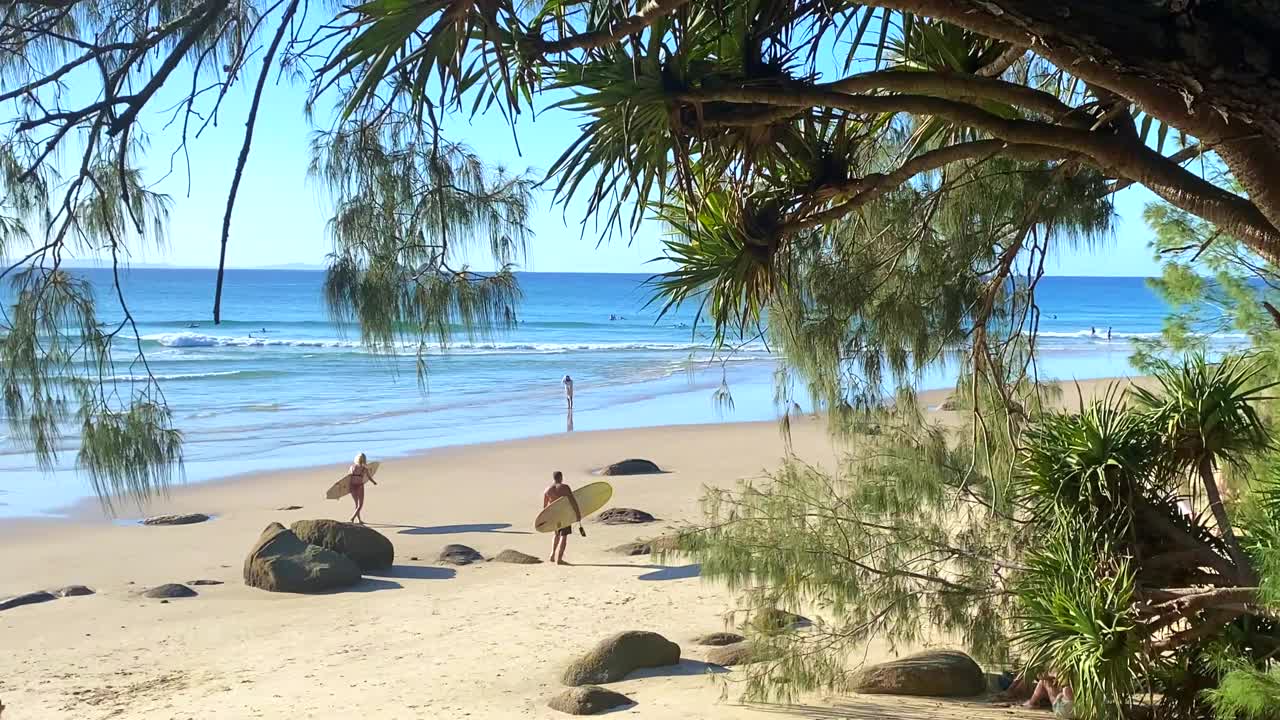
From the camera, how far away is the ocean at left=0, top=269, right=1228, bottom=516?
70.6ft

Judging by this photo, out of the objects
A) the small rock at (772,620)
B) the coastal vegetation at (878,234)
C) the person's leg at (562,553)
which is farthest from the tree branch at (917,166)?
the person's leg at (562,553)

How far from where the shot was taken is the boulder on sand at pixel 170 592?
1241 cm

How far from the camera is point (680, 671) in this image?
366 inches

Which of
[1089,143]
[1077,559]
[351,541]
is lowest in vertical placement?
[351,541]

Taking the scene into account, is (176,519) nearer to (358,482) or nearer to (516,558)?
(358,482)

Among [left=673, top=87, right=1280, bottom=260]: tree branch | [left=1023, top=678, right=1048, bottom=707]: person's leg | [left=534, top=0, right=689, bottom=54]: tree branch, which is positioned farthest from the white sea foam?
[left=534, top=0, right=689, bottom=54]: tree branch

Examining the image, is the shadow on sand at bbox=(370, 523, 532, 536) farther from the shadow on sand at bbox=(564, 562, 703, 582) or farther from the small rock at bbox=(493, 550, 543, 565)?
the shadow on sand at bbox=(564, 562, 703, 582)

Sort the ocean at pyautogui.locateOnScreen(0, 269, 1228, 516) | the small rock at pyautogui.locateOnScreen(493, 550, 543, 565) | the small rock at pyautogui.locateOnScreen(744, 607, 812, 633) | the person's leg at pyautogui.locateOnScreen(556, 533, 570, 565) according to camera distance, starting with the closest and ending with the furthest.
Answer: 1. the small rock at pyautogui.locateOnScreen(744, 607, 812, 633)
2. the person's leg at pyautogui.locateOnScreen(556, 533, 570, 565)
3. the small rock at pyautogui.locateOnScreen(493, 550, 543, 565)
4. the ocean at pyautogui.locateOnScreen(0, 269, 1228, 516)

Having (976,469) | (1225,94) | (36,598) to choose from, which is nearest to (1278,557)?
(1225,94)

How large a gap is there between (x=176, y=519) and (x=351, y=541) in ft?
12.6

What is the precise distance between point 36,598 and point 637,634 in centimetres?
676

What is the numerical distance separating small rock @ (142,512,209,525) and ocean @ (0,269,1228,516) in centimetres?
179

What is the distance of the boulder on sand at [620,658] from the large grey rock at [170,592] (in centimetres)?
515

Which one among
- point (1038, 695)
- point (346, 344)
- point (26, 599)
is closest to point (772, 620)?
point (1038, 695)
